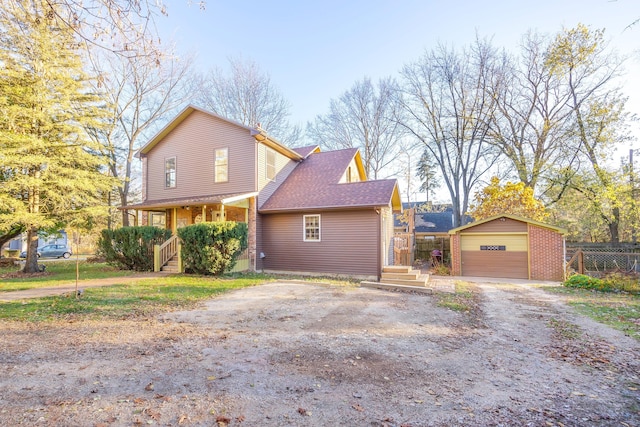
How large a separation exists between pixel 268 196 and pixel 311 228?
2.57 metres

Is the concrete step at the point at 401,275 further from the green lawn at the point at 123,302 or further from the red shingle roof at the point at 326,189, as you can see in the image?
the green lawn at the point at 123,302

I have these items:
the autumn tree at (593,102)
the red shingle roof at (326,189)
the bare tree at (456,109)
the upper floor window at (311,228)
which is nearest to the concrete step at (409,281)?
the red shingle roof at (326,189)

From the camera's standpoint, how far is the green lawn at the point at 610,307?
565cm

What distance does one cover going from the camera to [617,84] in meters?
17.2

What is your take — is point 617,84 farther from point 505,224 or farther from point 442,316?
point 442,316

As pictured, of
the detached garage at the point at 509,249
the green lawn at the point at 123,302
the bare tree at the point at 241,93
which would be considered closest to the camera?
the green lawn at the point at 123,302

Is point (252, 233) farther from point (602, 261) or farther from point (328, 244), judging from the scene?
point (602, 261)

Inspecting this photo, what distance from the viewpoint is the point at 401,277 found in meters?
10.2

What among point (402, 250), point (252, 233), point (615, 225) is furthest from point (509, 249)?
point (252, 233)

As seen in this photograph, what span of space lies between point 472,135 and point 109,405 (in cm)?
2063

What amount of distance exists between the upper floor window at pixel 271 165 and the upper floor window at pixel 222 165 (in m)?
1.76

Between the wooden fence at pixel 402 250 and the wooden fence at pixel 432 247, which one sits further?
the wooden fence at pixel 432 247

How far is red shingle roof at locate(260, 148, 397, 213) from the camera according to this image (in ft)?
37.5

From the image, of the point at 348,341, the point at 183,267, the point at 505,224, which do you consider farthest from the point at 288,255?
the point at 505,224
